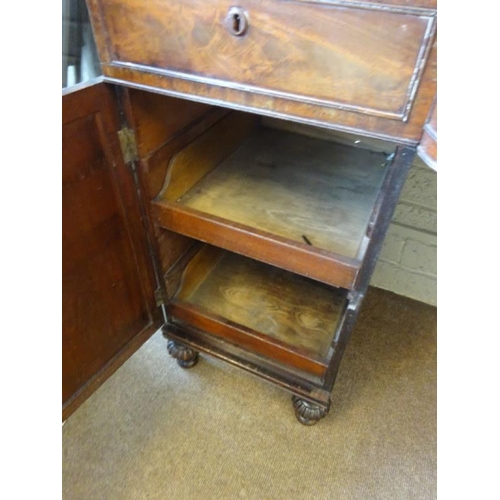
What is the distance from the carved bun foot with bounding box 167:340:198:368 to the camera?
3.11 ft

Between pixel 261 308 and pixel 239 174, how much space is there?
1.02 ft

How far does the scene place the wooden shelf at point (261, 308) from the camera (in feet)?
2.68

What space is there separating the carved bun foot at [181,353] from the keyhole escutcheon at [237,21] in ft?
2.27

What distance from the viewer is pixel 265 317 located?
90 cm

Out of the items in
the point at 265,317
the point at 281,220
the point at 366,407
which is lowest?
the point at 366,407

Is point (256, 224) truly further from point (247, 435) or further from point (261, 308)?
point (247, 435)

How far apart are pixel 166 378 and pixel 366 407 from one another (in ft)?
1.59

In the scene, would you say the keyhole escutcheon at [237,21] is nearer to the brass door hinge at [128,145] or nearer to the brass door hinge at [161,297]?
the brass door hinge at [128,145]

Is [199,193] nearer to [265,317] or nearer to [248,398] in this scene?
[265,317]

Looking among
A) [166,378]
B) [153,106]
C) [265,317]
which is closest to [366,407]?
[265,317]

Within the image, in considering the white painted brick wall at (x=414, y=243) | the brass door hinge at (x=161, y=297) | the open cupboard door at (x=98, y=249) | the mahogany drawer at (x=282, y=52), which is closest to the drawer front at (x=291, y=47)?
the mahogany drawer at (x=282, y=52)

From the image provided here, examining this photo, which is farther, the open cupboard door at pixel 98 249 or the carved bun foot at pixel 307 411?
the carved bun foot at pixel 307 411

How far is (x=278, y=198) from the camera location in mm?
776

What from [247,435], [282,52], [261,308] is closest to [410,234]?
[261,308]
